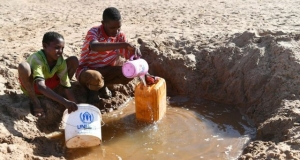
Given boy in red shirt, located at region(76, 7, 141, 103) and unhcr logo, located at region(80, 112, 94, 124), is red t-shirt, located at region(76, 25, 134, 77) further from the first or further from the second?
unhcr logo, located at region(80, 112, 94, 124)

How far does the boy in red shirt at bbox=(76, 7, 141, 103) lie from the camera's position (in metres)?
3.81

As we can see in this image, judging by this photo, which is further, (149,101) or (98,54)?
(98,54)

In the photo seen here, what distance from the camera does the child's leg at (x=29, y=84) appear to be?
11.0 feet

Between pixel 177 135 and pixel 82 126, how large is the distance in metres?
1.01

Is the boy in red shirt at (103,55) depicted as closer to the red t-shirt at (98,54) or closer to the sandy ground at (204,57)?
the red t-shirt at (98,54)

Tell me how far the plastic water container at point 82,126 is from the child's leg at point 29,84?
0.44 meters

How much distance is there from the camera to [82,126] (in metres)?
3.12

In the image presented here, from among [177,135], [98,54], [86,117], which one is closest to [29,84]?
[86,117]

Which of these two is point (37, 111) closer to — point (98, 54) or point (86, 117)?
point (86, 117)

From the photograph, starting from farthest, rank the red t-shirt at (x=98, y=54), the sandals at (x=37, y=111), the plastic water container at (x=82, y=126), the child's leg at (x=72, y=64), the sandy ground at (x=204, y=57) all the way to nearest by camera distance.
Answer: the red t-shirt at (x=98, y=54) → the child's leg at (x=72, y=64) → the sandals at (x=37, y=111) → the sandy ground at (x=204, y=57) → the plastic water container at (x=82, y=126)

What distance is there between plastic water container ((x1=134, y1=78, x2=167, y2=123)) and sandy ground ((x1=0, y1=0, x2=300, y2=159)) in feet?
1.86

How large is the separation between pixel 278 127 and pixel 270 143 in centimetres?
25

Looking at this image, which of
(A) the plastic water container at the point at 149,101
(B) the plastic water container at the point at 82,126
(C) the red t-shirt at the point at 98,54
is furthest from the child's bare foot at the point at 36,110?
(A) the plastic water container at the point at 149,101

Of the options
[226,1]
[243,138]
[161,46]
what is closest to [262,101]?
[243,138]
